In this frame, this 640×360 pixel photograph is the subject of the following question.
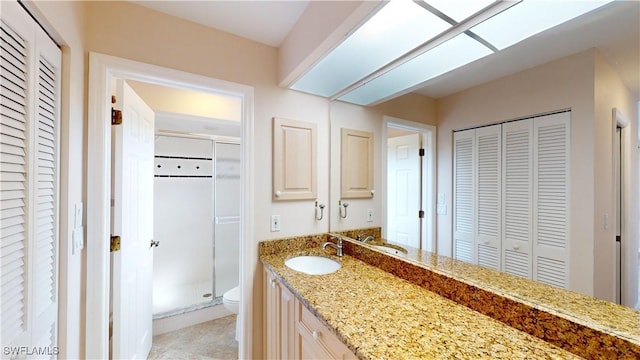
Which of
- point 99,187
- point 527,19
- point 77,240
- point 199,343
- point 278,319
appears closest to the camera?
point 527,19

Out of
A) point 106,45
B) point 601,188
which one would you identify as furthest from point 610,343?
point 106,45

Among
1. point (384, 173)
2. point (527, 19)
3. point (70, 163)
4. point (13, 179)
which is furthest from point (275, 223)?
point (527, 19)

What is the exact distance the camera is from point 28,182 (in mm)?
857

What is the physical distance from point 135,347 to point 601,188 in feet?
8.27

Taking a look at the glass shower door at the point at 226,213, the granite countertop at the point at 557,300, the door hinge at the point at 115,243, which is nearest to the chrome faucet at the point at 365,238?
the granite countertop at the point at 557,300

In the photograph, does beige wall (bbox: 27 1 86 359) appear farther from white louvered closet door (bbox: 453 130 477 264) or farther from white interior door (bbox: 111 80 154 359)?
white louvered closet door (bbox: 453 130 477 264)

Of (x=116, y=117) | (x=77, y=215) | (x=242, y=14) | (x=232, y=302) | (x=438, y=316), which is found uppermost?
(x=242, y=14)

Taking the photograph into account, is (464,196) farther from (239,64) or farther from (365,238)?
(239,64)

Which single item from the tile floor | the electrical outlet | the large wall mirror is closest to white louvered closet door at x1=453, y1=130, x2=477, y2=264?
the large wall mirror

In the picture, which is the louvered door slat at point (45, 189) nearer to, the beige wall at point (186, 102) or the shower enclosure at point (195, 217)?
the beige wall at point (186, 102)

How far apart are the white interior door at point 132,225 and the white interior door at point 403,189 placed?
160 centimetres

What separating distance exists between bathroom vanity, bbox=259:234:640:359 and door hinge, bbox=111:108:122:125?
1.28 metres

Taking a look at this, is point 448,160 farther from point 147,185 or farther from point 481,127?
point 147,185

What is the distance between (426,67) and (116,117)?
1.78 metres
